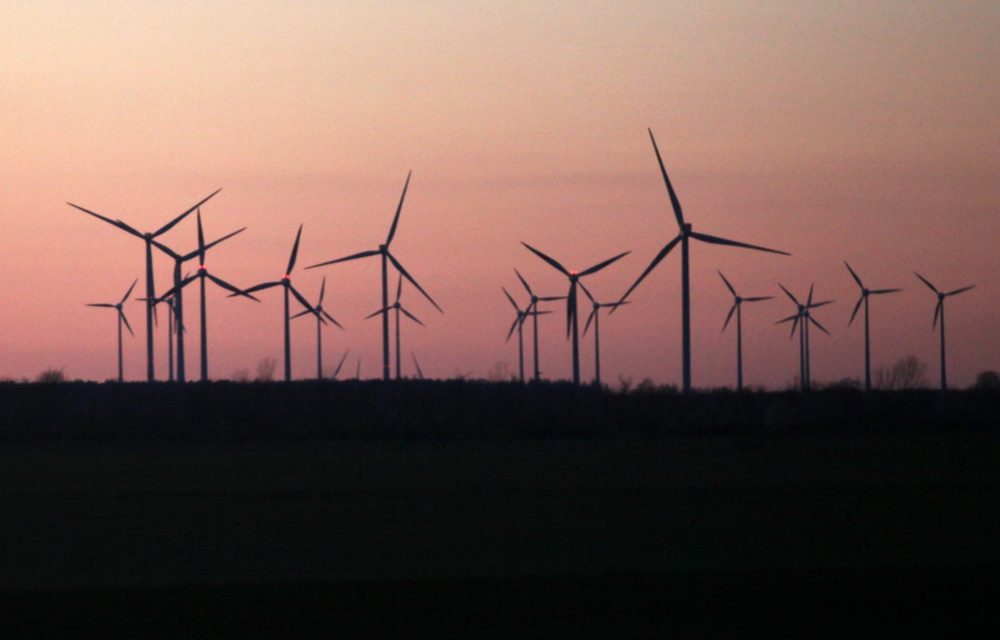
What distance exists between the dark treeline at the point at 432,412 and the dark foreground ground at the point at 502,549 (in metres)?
21.3

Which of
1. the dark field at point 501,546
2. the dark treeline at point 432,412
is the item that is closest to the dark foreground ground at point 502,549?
the dark field at point 501,546

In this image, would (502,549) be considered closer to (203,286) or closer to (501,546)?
(501,546)

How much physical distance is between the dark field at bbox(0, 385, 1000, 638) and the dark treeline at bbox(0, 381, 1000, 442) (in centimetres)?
1903

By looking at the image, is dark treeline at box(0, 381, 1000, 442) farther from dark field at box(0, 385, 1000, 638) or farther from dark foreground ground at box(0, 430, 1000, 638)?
dark foreground ground at box(0, 430, 1000, 638)

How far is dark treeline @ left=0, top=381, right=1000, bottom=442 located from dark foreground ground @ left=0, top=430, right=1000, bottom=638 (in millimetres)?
21347

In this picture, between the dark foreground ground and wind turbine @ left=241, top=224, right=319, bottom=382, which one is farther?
wind turbine @ left=241, top=224, right=319, bottom=382

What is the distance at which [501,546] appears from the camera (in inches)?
1007

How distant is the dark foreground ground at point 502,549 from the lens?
18.2m

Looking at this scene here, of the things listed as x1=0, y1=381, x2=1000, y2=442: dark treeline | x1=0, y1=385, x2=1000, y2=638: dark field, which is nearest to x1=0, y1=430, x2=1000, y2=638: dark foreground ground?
x1=0, y1=385, x2=1000, y2=638: dark field

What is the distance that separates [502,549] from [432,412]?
46.8m

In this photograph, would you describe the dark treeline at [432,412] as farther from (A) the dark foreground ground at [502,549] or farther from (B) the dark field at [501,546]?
(A) the dark foreground ground at [502,549]

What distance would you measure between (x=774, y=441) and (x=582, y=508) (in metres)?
31.5

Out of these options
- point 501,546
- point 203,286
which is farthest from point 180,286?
point 501,546

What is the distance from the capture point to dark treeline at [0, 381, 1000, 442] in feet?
229
